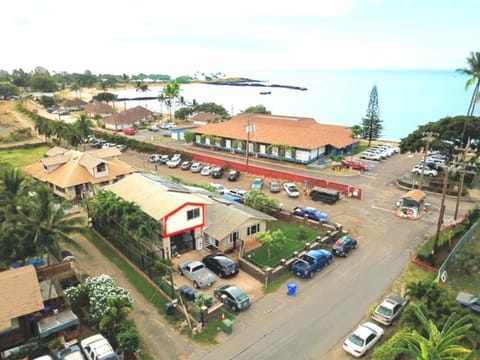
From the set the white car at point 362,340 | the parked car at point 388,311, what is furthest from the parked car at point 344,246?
the white car at point 362,340

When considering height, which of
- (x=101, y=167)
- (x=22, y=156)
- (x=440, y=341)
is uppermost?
(x=101, y=167)

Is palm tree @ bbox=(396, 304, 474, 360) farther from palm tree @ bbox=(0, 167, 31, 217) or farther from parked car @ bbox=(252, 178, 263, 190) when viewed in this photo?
parked car @ bbox=(252, 178, 263, 190)

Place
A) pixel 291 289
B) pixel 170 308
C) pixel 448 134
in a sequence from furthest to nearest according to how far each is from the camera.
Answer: pixel 448 134 < pixel 291 289 < pixel 170 308

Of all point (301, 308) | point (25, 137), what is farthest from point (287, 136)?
point (25, 137)

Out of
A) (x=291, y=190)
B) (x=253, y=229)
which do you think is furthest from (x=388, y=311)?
(x=291, y=190)

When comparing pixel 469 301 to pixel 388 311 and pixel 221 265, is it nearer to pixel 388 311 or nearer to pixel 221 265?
pixel 388 311

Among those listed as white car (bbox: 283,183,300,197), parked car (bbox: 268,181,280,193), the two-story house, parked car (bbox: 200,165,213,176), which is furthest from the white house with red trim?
parked car (bbox: 200,165,213,176)
